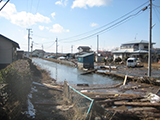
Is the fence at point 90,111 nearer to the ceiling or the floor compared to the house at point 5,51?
nearer to the floor

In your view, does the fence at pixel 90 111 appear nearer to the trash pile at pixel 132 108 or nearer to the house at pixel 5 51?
the trash pile at pixel 132 108

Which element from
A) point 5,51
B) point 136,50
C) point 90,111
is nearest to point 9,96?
point 90,111

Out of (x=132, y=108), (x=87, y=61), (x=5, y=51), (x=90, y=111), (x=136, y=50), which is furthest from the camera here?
(x=136, y=50)

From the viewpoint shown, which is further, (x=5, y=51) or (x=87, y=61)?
(x=87, y=61)

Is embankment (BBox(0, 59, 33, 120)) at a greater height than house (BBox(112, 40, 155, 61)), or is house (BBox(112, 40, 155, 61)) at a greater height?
house (BBox(112, 40, 155, 61))

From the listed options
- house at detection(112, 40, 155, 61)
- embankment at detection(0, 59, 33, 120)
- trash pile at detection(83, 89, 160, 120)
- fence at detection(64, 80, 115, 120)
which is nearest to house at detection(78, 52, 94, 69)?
house at detection(112, 40, 155, 61)

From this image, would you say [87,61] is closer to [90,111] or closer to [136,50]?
[136,50]

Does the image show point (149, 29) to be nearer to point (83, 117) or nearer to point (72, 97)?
point (72, 97)

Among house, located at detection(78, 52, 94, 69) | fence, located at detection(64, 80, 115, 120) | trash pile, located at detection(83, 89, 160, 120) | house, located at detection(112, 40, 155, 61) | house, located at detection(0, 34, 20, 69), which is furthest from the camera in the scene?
house, located at detection(112, 40, 155, 61)

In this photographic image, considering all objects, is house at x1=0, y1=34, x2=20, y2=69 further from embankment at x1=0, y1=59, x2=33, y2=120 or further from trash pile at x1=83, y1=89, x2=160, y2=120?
trash pile at x1=83, y1=89, x2=160, y2=120

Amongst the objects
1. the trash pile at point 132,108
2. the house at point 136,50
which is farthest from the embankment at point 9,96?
the house at point 136,50

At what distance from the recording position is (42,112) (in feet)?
18.0

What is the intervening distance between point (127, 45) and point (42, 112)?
3399 centimetres

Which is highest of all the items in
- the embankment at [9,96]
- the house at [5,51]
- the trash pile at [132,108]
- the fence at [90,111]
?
the house at [5,51]
